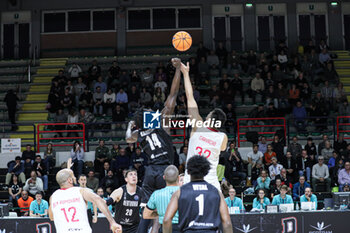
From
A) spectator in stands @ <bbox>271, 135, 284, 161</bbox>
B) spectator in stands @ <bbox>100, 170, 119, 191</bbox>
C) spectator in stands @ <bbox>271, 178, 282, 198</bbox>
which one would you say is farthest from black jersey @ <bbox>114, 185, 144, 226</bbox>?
spectator in stands @ <bbox>271, 135, 284, 161</bbox>

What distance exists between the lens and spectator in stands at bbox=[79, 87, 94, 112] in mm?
24250

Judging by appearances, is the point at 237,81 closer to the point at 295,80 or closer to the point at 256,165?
the point at 295,80

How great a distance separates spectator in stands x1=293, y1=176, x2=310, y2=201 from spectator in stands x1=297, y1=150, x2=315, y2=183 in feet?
4.55

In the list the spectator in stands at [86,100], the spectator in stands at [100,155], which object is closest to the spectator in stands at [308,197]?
the spectator in stands at [100,155]

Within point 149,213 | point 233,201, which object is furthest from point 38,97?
point 149,213

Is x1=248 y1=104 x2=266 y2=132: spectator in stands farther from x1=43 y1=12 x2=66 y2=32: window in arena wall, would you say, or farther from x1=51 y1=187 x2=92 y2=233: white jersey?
x1=51 y1=187 x2=92 y2=233: white jersey

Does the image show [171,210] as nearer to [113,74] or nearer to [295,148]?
[295,148]

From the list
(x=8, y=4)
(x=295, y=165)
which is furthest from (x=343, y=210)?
(x=8, y=4)

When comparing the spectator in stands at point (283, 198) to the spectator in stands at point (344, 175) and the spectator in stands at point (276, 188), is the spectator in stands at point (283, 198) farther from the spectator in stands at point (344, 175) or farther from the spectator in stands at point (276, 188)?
the spectator in stands at point (344, 175)

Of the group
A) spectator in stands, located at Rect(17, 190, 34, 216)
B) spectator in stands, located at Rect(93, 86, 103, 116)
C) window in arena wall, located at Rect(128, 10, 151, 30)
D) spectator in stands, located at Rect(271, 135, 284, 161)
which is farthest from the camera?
window in arena wall, located at Rect(128, 10, 151, 30)

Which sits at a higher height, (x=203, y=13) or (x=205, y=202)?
(x=203, y=13)

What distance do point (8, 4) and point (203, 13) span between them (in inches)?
383

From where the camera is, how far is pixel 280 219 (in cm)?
1523

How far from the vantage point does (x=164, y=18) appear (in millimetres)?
30375
